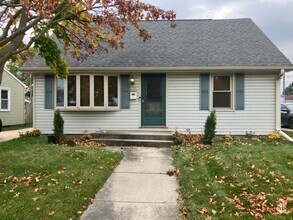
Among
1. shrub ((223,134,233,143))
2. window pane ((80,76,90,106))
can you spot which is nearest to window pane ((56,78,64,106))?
window pane ((80,76,90,106))

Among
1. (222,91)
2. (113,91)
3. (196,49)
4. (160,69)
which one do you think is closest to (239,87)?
(222,91)

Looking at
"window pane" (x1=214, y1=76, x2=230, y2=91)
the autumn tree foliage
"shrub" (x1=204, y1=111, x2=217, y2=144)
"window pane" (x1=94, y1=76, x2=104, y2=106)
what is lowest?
"shrub" (x1=204, y1=111, x2=217, y2=144)

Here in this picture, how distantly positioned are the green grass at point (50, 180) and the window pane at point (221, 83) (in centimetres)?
528

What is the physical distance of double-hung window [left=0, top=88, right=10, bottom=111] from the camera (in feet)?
65.6

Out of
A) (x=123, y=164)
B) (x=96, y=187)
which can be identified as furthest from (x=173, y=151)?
(x=96, y=187)

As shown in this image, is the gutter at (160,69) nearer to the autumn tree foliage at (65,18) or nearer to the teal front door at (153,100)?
the teal front door at (153,100)

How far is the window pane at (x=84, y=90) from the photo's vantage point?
38.6 feet

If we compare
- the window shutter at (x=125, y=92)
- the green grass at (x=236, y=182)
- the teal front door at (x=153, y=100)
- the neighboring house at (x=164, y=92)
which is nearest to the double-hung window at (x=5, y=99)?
the neighboring house at (x=164, y=92)

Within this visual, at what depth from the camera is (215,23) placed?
50.1 ft

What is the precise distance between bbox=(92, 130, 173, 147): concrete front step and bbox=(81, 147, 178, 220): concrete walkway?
212 cm

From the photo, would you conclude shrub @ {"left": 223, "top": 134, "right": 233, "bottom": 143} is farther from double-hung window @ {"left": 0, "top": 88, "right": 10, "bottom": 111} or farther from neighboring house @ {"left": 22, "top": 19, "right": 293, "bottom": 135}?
double-hung window @ {"left": 0, "top": 88, "right": 10, "bottom": 111}

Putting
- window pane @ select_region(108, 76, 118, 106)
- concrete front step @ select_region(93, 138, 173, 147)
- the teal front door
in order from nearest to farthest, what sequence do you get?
1. concrete front step @ select_region(93, 138, 173, 147)
2. window pane @ select_region(108, 76, 118, 106)
3. the teal front door

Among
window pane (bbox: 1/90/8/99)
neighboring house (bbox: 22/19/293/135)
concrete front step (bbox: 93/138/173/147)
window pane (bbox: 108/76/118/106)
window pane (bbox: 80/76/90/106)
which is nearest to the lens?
concrete front step (bbox: 93/138/173/147)

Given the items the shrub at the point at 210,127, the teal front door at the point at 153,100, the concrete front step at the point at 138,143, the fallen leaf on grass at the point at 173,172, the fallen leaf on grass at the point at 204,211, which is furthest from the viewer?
the teal front door at the point at 153,100
